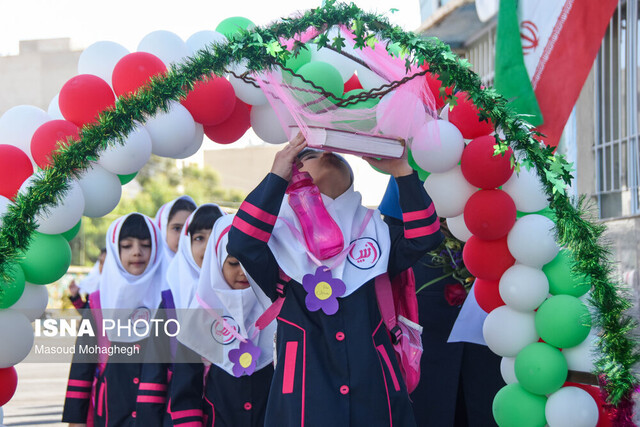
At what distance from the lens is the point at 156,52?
308 centimetres

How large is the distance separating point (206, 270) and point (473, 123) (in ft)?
5.65

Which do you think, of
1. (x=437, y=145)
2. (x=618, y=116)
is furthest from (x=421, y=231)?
(x=618, y=116)

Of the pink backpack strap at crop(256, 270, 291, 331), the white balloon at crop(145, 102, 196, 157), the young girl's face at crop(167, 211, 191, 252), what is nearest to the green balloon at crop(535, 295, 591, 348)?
the pink backpack strap at crop(256, 270, 291, 331)

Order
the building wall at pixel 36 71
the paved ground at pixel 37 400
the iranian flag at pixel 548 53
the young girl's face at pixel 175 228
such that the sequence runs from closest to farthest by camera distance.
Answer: the iranian flag at pixel 548 53 → the young girl's face at pixel 175 228 → the paved ground at pixel 37 400 → the building wall at pixel 36 71

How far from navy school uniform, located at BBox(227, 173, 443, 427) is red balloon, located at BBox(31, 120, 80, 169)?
79cm

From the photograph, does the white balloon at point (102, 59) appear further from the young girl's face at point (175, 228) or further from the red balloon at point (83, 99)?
the young girl's face at point (175, 228)

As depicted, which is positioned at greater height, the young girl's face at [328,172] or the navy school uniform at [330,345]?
the young girl's face at [328,172]

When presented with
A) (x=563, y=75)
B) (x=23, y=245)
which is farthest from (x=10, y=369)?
(x=563, y=75)

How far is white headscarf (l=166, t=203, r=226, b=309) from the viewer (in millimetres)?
4340

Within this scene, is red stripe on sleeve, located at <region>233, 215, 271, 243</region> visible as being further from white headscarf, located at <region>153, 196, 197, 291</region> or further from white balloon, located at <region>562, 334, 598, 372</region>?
white headscarf, located at <region>153, 196, 197, 291</region>

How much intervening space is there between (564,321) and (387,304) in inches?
25.6

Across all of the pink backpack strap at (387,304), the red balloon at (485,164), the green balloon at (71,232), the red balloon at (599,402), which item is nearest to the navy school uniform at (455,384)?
the red balloon at (599,402)

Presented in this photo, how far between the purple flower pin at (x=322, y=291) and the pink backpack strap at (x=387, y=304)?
0.61 feet

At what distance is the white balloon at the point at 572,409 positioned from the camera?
2.61 metres
